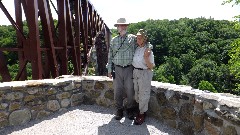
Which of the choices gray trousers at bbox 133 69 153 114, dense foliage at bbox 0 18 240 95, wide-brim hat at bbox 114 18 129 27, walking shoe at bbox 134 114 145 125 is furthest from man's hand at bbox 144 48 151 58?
dense foliage at bbox 0 18 240 95

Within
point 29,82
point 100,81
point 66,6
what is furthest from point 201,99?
point 66,6

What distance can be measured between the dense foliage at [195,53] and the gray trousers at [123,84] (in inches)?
1809

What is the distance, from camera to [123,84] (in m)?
4.20

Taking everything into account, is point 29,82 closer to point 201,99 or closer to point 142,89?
point 142,89

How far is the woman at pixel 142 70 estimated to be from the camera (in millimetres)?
3844

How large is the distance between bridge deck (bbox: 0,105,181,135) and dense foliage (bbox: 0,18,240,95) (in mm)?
45965

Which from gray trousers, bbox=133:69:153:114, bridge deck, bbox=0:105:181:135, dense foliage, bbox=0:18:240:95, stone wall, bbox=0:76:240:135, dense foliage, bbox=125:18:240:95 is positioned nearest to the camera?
stone wall, bbox=0:76:240:135

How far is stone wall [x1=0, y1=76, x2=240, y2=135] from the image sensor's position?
2.96m

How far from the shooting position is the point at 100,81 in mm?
4758

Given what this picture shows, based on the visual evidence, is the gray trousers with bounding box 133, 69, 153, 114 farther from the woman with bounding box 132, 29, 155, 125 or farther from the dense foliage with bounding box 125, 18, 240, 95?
the dense foliage with bounding box 125, 18, 240, 95

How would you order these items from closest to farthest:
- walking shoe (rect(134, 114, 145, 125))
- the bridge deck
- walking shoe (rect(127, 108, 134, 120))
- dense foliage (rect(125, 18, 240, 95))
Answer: the bridge deck, walking shoe (rect(134, 114, 145, 125)), walking shoe (rect(127, 108, 134, 120)), dense foliage (rect(125, 18, 240, 95))

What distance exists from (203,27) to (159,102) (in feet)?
243

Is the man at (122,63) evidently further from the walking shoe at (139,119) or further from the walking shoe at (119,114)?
the walking shoe at (139,119)

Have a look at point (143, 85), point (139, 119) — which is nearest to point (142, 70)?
point (143, 85)
